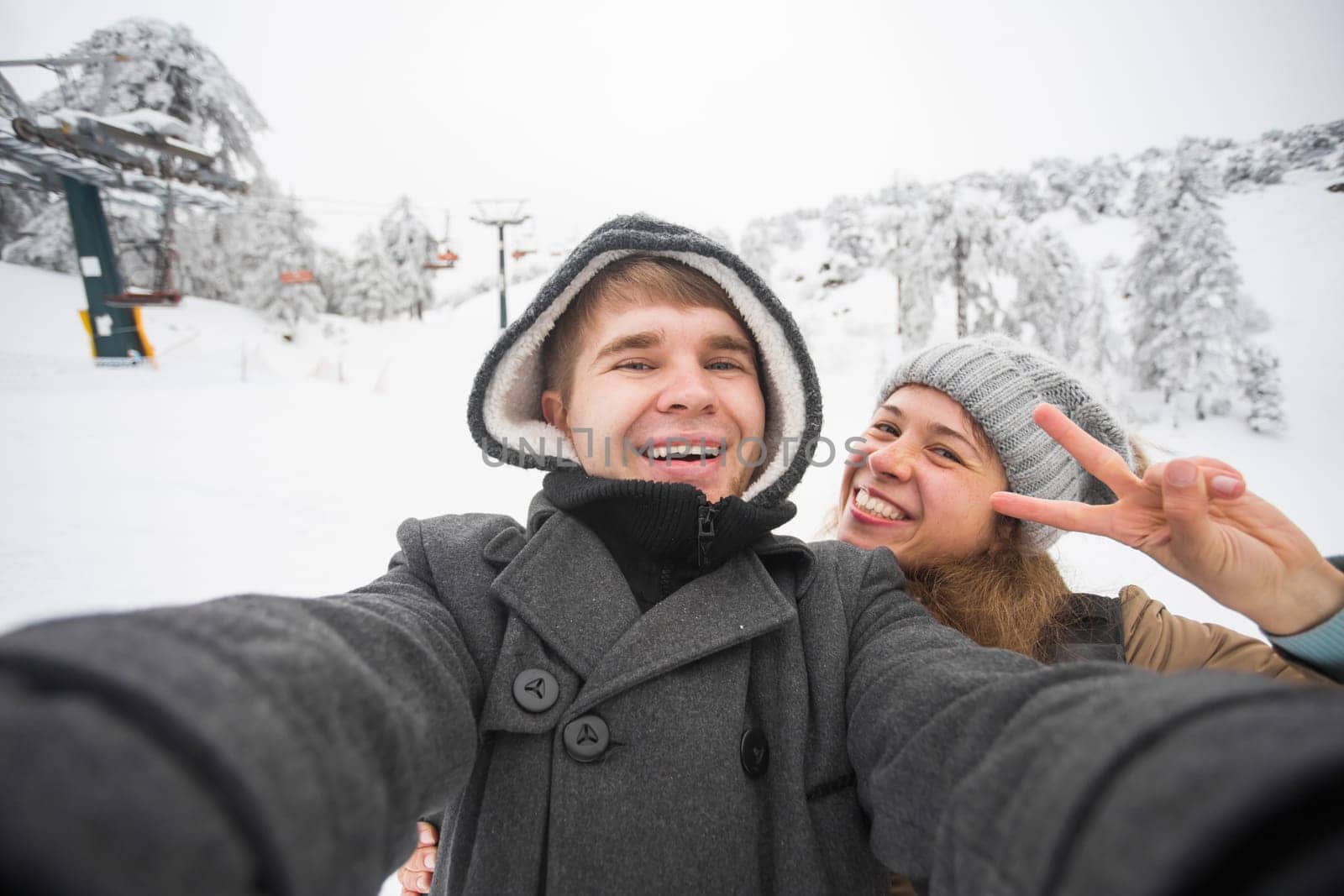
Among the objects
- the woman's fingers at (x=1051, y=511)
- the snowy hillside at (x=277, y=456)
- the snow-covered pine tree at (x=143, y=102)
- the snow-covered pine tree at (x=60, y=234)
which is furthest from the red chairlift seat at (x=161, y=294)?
the woman's fingers at (x=1051, y=511)

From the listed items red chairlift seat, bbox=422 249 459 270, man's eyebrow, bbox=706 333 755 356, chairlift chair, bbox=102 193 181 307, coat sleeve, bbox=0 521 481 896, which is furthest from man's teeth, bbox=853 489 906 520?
red chairlift seat, bbox=422 249 459 270

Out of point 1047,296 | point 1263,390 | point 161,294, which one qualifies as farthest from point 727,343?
point 1047,296

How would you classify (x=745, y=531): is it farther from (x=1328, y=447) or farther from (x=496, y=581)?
(x=1328, y=447)

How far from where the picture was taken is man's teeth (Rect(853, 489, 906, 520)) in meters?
2.18

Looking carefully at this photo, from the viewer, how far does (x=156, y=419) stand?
21.0ft

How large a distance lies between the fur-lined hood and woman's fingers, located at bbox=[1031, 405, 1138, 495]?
0.64m

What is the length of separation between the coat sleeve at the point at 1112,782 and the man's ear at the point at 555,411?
1404mm

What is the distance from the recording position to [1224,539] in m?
1.28

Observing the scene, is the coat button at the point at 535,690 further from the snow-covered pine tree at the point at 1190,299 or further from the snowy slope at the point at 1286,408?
the snow-covered pine tree at the point at 1190,299

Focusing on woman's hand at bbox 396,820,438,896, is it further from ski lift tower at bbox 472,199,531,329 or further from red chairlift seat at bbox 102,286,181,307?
ski lift tower at bbox 472,199,531,329

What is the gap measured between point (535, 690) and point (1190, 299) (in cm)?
1603

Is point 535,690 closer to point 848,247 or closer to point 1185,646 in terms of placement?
point 1185,646

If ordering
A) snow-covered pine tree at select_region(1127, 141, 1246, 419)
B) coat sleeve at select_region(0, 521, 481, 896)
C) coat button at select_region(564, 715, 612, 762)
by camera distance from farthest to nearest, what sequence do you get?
snow-covered pine tree at select_region(1127, 141, 1246, 419)
coat button at select_region(564, 715, 612, 762)
coat sleeve at select_region(0, 521, 481, 896)

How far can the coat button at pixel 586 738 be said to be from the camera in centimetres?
109
